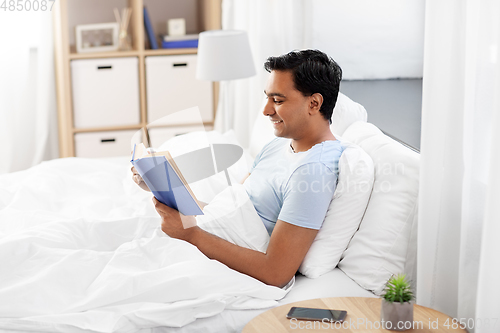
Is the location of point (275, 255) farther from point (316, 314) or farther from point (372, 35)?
point (372, 35)

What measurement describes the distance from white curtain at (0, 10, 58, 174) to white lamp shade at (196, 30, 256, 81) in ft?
4.04

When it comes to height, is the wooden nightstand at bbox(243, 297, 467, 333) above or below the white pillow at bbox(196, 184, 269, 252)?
below

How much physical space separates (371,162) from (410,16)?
42.7 inches

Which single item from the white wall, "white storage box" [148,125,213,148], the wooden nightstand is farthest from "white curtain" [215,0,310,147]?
the wooden nightstand

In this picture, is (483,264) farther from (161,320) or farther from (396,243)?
(161,320)

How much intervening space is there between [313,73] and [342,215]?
1.25 feet

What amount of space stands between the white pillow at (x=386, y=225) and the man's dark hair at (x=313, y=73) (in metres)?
0.22

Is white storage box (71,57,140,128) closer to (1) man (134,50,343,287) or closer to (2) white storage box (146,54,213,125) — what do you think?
(2) white storage box (146,54,213,125)

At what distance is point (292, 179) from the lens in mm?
1375

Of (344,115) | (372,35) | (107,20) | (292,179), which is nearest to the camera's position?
(292,179)

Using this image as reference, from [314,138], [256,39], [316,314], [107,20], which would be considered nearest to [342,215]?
[314,138]

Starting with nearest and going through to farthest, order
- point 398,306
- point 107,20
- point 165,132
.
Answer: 1. point 398,306
2. point 165,132
3. point 107,20

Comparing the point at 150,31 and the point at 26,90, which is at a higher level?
the point at 150,31

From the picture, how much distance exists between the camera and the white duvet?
1.20m
